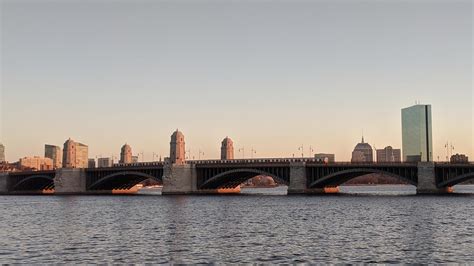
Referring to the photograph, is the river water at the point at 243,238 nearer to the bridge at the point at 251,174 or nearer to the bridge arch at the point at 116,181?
the bridge at the point at 251,174

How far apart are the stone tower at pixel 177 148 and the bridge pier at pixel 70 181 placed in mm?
33494

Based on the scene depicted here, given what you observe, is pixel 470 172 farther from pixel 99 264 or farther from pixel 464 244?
pixel 99 264

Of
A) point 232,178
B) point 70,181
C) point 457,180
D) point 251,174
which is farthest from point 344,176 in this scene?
point 70,181

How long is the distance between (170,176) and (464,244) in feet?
384

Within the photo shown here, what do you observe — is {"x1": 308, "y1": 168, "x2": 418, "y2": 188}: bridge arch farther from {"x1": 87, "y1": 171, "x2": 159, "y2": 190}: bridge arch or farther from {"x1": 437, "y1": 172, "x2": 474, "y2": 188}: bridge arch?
{"x1": 87, "y1": 171, "x2": 159, "y2": 190}: bridge arch

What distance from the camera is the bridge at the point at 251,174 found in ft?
419

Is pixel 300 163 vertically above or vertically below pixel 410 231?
above

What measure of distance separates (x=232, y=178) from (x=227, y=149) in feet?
104

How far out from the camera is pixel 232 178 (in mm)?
163500

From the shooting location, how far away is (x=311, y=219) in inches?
2958

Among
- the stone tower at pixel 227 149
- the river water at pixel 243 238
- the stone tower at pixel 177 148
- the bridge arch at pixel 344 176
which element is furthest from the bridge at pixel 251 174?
the river water at pixel 243 238

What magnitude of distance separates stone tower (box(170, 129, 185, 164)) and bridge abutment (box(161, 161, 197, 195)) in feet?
15.9

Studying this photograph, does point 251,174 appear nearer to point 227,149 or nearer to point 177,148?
point 177,148

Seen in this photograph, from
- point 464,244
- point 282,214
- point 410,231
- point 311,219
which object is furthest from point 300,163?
point 464,244
